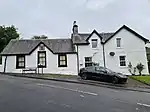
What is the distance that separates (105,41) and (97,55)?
2370mm

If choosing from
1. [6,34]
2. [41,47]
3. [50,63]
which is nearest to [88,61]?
[50,63]

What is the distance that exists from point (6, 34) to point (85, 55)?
2720 centimetres

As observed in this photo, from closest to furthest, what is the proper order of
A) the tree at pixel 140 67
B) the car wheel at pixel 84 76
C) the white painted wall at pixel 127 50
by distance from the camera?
A: the car wheel at pixel 84 76 → the tree at pixel 140 67 → the white painted wall at pixel 127 50

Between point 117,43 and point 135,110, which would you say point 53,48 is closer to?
point 117,43

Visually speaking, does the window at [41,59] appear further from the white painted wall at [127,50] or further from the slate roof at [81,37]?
the white painted wall at [127,50]

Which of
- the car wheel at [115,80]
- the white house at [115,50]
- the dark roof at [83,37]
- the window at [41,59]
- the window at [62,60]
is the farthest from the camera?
the dark roof at [83,37]

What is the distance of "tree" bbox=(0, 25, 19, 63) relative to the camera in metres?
53.8

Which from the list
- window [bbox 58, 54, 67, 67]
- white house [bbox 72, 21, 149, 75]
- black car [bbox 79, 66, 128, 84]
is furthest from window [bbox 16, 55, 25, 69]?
black car [bbox 79, 66, 128, 84]

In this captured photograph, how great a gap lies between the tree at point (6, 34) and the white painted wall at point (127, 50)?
27175mm

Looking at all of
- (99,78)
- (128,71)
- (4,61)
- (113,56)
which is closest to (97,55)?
(113,56)

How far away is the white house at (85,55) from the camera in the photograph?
3516 centimetres

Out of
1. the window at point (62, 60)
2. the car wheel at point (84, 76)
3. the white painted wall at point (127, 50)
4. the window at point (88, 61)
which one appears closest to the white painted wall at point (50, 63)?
the window at point (62, 60)

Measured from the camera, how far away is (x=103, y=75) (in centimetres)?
2567

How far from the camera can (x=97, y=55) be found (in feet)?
116
